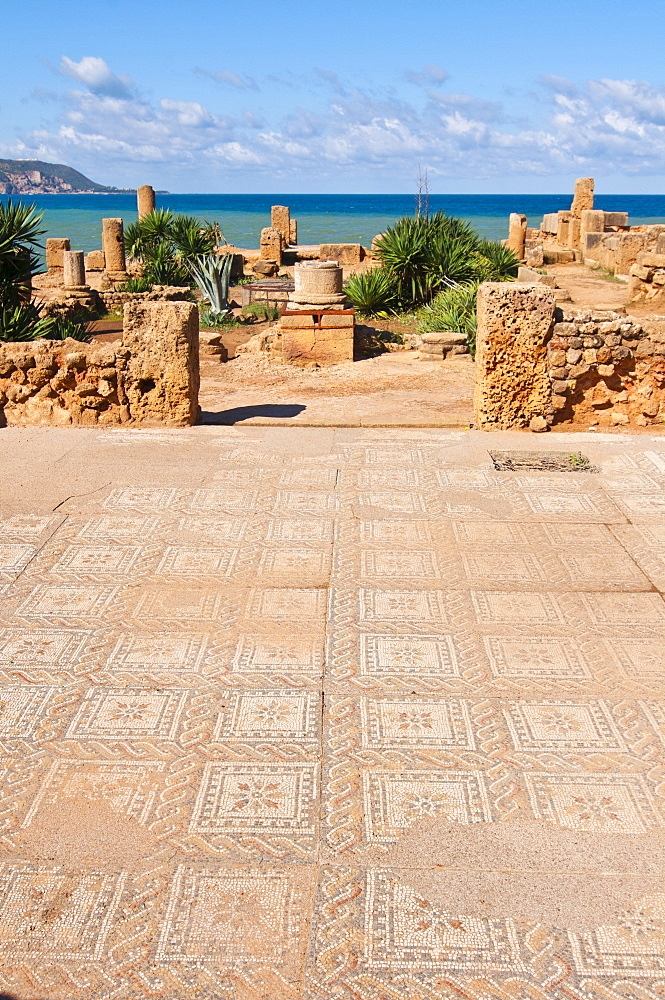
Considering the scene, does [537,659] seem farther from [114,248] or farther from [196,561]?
[114,248]

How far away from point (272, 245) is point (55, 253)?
6041 mm

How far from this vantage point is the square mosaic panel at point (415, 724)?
2.96 metres

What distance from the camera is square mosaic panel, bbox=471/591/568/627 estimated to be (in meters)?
3.80

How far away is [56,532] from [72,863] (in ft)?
8.44

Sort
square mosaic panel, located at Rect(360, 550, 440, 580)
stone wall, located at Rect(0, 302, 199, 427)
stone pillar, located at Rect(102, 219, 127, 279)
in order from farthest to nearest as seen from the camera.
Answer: stone pillar, located at Rect(102, 219, 127, 279)
stone wall, located at Rect(0, 302, 199, 427)
square mosaic panel, located at Rect(360, 550, 440, 580)

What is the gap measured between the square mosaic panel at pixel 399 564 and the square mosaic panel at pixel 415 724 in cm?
110

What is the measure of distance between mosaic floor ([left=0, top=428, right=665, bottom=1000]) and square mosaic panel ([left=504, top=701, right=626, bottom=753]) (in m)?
0.01

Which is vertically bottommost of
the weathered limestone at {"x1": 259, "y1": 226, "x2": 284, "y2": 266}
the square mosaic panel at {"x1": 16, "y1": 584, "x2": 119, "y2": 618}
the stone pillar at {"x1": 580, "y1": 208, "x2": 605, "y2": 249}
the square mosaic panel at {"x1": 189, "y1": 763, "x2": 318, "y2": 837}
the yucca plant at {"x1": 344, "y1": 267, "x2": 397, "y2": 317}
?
the square mosaic panel at {"x1": 189, "y1": 763, "x2": 318, "y2": 837}

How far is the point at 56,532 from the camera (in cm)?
475

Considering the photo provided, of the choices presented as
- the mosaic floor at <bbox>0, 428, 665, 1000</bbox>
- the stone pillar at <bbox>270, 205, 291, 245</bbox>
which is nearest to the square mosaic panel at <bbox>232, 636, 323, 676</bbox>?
the mosaic floor at <bbox>0, 428, 665, 1000</bbox>

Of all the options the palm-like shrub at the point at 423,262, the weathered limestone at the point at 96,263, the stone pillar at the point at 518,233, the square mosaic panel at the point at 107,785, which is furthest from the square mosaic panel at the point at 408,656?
the weathered limestone at the point at 96,263

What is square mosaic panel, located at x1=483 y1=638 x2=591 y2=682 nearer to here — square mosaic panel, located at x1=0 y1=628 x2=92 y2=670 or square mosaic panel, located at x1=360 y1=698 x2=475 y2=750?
square mosaic panel, located at x1=360 y1=698 x2=475 y2=750

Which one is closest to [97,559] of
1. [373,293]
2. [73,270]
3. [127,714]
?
[127,714]

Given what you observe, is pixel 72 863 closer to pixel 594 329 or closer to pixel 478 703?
pixel 478 703
